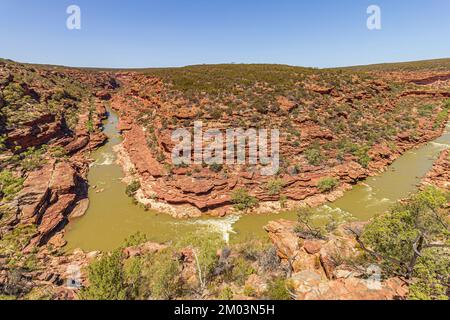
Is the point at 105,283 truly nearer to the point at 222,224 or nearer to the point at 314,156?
the point at 222,224

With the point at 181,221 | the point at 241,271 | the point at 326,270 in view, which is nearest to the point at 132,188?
the point at 181,221

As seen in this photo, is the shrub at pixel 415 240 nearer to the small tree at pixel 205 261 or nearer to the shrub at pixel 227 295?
the shrub at pixel 227 295

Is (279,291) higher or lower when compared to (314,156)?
lower

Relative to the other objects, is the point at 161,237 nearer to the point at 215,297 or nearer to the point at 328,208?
the point at 215,297

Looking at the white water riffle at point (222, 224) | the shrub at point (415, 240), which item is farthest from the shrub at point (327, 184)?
the shrub at point (415, 240)

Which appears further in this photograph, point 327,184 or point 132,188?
point 132,188
